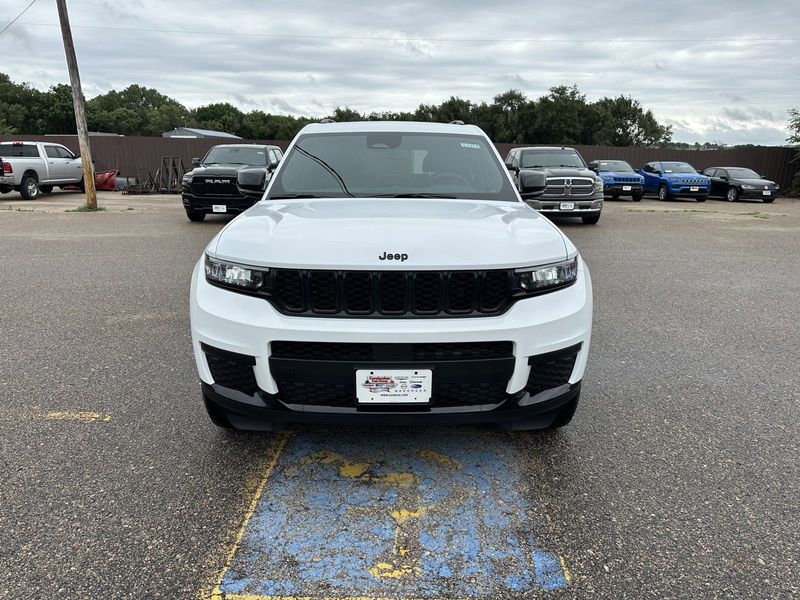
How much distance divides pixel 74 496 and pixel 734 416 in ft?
12.1

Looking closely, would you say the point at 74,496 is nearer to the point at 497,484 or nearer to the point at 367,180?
the point at 497,484

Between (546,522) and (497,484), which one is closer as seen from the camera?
(546,522)

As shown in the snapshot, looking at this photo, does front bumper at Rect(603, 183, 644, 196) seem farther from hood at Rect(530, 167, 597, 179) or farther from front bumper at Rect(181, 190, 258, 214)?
front bumper at Rect(181, 190, 258, 214)

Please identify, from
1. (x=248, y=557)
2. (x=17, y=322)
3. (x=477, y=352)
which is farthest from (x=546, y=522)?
(x=17, y=322)

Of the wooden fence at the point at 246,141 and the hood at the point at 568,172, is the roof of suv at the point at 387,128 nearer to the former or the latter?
the hood at the point at 568,172

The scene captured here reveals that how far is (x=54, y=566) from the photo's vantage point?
219 centimetres

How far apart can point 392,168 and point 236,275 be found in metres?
1.69

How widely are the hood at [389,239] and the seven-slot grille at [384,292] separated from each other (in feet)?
0.14

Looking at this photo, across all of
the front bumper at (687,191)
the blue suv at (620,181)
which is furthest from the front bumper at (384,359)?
the front bumper at (687,191)

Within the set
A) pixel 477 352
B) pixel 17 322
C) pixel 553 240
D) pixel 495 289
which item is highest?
pixel 553 240

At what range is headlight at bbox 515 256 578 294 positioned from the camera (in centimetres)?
257

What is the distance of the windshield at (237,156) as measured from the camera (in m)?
13.7

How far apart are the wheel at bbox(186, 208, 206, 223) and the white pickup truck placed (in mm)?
8958

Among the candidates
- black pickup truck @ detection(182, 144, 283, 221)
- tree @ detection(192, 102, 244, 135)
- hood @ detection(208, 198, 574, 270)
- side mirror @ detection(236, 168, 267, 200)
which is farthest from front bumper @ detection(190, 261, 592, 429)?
tree @ detection(192, 102, 244, 135)
